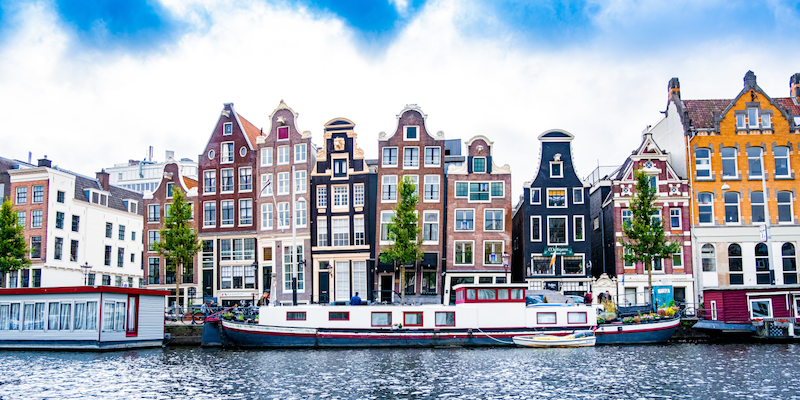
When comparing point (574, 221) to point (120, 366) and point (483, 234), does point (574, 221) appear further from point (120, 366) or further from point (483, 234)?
point (120, 366)

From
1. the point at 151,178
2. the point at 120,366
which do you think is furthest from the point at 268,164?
the point at 151,178

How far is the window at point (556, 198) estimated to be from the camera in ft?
201

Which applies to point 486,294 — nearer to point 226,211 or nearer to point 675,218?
point 675,218

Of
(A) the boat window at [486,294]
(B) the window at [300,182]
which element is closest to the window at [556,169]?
(A) the boat window at [486,294]

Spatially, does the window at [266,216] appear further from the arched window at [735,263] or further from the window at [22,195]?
the arched window at [735,263]

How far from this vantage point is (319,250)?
2491 inches

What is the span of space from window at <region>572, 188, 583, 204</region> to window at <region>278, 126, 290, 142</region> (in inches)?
999

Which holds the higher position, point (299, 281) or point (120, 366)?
point (299, 281)

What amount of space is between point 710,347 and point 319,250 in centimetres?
3186

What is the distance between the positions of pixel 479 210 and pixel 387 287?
10.1 meters

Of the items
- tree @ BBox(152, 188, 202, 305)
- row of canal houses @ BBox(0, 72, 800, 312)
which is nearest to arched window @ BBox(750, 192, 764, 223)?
row of canal houses @ BBox(0, 72, 800, 312)

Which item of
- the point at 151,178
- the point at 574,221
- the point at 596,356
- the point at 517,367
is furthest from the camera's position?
the point at 151,178

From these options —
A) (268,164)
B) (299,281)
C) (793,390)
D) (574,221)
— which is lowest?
(793,390)

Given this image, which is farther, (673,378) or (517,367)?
(517,367)
